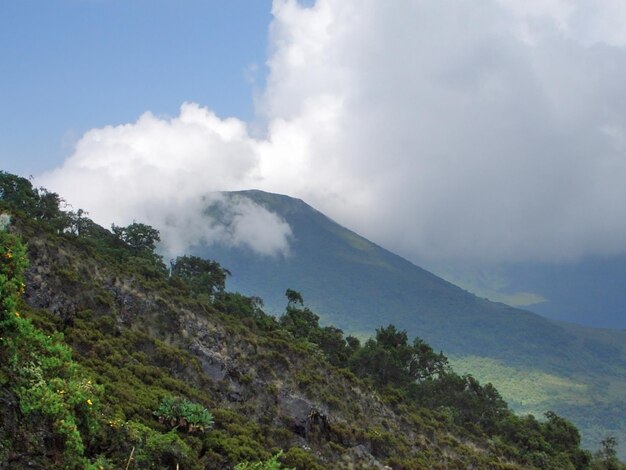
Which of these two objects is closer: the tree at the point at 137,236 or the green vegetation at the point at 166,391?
the green vegetation at the point at 166,391

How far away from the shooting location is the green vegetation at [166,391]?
1050cm

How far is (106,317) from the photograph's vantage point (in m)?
26.6

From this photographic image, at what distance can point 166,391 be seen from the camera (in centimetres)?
2111

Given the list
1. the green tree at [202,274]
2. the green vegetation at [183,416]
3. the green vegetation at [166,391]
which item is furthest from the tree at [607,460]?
the green vegetation at [183,416]

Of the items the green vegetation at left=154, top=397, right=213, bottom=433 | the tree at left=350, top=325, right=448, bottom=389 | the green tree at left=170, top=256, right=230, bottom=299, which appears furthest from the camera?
the green tree at left=170, top=256, right=230, bottom=299

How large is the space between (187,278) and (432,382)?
27485mm

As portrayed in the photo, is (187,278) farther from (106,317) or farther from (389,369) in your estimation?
(106,317)

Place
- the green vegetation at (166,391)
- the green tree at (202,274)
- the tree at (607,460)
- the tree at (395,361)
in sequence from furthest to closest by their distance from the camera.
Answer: the green tree at (202,274)
the tree at (395,361)
the tree at (607,460)
the green vegetation at (166,391)

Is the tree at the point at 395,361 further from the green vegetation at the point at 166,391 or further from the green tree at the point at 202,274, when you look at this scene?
the green tree at the point at 202,274

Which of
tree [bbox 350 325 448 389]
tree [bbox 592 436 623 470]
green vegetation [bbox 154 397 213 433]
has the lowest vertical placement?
green vegetation [bbox 154 397 213 433]

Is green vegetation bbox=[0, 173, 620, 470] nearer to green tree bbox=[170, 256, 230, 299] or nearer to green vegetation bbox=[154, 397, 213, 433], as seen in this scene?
green vegetation bbox=[154, 397, 213, 433]

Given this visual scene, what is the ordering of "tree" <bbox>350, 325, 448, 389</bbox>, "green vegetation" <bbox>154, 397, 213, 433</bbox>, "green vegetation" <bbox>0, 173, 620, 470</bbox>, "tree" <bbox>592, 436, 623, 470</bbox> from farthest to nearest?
1. "tree" <bbox>350, 325, 448, 389</bbox>
2. "tree" <bbox>592, 436, 623, 470</bbox>
3. "green vegetation" <bbox>154, 397, 213, 433</bbox>
4. "green vegetation" <bbox>0, 173, 620, 470</bbox>

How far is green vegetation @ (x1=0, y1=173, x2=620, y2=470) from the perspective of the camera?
1050 cm

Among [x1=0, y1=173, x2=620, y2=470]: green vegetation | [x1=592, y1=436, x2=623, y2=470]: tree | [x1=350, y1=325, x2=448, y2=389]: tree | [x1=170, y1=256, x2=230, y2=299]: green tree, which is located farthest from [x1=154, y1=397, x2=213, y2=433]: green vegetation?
[x1=592, y1=436, x2=623, y2=470]: tree
